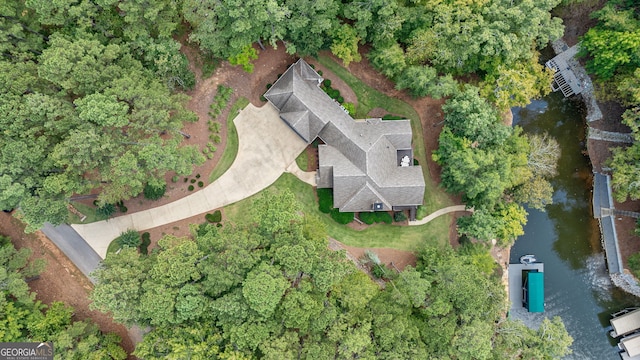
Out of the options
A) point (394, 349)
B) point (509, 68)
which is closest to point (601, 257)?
point (509, 68)

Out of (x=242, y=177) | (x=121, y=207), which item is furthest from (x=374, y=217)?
(x=121, y=207)

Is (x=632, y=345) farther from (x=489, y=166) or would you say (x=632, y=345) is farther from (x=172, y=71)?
(x=172, y=71)

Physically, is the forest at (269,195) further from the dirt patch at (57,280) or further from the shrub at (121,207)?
the shrub at (121,207)

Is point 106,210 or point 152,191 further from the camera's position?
point 152,191

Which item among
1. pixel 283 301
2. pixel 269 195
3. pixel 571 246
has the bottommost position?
pixel 571 246

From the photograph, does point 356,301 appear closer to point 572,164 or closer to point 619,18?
point 572,164
